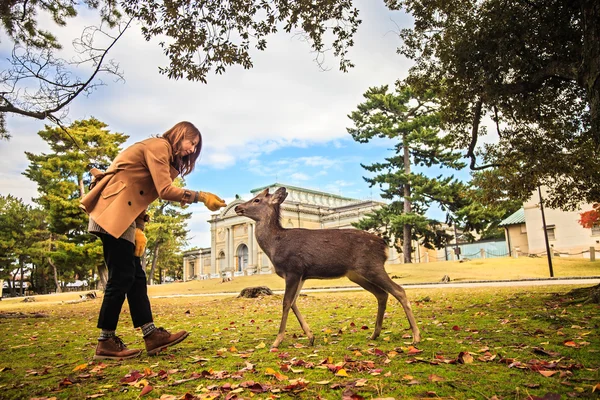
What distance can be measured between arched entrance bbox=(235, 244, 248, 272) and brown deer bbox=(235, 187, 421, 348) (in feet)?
202

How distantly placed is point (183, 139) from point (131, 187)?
0.68 meters

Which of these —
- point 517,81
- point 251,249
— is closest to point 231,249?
point 251,249

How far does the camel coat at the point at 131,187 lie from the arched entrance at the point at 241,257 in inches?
2436

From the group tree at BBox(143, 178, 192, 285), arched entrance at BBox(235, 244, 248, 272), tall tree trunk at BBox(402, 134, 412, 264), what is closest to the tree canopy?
tall tree trunk at BBox(402, 134, 412, 264)

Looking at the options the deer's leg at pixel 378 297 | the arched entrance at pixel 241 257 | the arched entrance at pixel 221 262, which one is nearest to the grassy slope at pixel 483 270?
the deer's leg at pixel 378 297

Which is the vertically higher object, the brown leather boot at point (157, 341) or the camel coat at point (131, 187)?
the camel coat at point (131, 187)

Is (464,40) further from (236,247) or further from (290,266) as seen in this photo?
(236,247)

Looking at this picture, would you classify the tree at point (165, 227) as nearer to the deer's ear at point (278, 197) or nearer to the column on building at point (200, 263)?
the column on building at point (200, 263)

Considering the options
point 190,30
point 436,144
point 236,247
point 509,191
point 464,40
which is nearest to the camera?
point 190,30

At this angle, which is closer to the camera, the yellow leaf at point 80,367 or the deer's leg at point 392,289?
the yellow leaf at point 80,367

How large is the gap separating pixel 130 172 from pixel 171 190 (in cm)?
43

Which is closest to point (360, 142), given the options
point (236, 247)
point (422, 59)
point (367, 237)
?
point (422, 59)

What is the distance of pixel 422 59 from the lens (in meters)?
9.95

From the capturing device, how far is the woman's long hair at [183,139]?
4.12 metres
